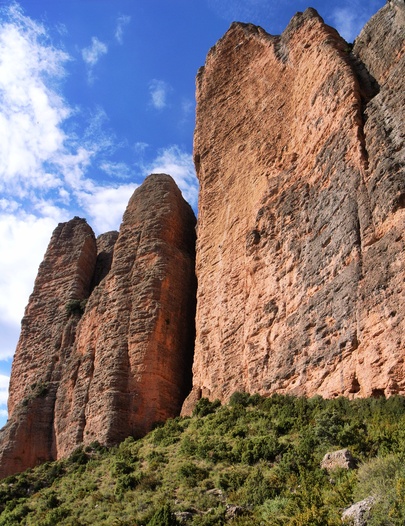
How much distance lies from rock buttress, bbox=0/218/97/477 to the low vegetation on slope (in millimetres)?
5530

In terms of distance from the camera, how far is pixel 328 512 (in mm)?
10867

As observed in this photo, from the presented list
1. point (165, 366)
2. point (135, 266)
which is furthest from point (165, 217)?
point (165, 366)

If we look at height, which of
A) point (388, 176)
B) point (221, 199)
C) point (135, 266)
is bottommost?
point (388, 176)

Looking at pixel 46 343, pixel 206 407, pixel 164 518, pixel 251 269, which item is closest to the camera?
pixel 164 518

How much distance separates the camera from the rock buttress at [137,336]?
26.5 metres

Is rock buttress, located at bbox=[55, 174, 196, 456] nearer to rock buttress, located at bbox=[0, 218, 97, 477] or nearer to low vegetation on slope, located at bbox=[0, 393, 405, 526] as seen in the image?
rock buttress, located at bbox=[0, 218, 97, 477]

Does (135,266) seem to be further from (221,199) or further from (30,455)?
(30,455)

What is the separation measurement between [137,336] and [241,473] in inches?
527

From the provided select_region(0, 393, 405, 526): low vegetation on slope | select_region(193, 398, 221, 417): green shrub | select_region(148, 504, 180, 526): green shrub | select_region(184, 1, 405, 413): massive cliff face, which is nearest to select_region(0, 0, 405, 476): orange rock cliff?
select_region(184, 1, 405, 413): massive cliff face

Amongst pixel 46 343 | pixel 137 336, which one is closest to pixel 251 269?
pixel 137 336

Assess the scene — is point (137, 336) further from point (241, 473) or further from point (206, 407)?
point (241, 473)

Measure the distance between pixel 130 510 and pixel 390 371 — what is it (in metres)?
8.03

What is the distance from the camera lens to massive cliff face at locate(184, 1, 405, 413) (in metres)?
16.9

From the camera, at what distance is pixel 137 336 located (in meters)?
28.2
